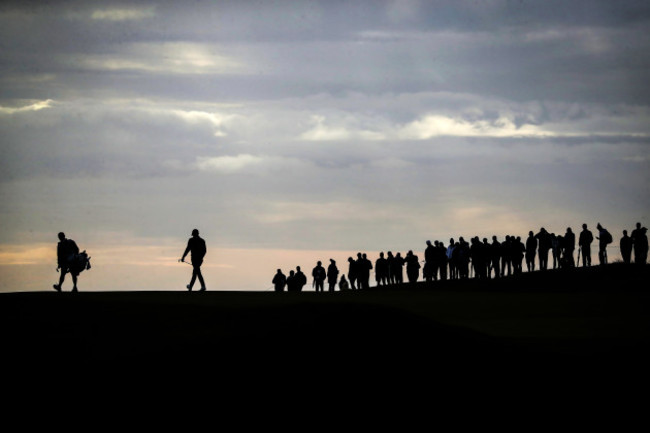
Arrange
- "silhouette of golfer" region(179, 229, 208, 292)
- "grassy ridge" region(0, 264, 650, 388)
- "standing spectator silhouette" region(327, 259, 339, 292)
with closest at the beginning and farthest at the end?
"grassy ridge" region(0, 264, 650, 388), "silhouette of golfer" region(179, 229, 208, 292), "standing spectator silhouette" region(327, 259, 339, 292)

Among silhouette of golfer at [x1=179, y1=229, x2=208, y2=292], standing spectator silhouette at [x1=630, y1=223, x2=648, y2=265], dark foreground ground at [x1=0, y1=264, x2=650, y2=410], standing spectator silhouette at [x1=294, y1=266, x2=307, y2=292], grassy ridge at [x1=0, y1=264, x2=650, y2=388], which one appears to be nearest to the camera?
dark foreground ground at [x1=0, y1=264, x2=650, y2=410]

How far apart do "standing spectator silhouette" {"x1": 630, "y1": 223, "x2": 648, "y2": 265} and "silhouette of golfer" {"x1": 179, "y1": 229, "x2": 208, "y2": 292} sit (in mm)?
18027

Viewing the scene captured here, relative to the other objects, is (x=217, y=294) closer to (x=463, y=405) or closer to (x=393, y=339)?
(x=393, y=339)

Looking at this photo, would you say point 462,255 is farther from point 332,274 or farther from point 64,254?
point 64,254

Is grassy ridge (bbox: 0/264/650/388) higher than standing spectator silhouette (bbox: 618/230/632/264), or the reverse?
standing spectator silhouette (bbox: 618/230/632/264)

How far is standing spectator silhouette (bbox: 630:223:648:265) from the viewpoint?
126ft

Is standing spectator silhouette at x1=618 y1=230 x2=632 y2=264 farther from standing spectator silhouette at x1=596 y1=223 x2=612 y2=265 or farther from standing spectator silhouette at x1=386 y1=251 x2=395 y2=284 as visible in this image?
standing spectator silhouette at x1=386 y1=251 x2=395 y2=284

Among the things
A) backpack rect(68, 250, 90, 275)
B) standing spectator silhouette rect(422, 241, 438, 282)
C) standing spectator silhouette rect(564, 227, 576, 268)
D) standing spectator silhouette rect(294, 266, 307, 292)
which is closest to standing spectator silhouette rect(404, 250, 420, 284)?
standing spectator silhouette rect(422, 241, 438, 282)

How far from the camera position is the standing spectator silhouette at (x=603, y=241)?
39.5 metres

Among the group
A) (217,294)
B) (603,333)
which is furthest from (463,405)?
(217,294)

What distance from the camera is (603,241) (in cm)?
3994

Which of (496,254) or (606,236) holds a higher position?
(606,236)

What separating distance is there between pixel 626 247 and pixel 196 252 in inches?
747

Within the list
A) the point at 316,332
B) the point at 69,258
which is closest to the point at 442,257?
the point at 69,258
